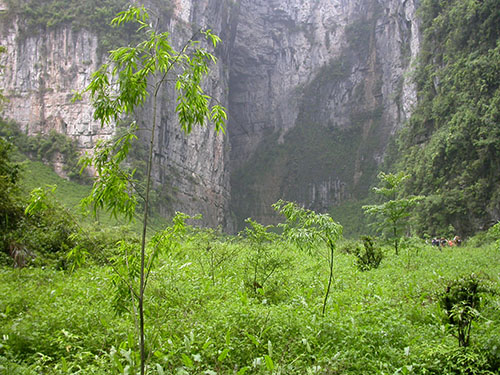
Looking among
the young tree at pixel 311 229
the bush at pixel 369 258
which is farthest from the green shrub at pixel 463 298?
the bush at pixel 369 258

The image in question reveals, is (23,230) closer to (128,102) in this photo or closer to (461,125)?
(128,102)

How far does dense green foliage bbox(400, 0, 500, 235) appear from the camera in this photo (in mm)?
20453

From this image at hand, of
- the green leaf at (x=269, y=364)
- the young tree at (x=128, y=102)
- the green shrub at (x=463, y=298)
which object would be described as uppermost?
the young tree at (x=128, y=102)

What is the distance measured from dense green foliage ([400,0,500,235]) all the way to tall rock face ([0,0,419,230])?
13.2m

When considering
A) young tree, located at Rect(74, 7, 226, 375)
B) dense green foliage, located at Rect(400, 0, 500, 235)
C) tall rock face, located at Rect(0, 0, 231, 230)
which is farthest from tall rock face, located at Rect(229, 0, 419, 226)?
young tree, located at Rect(74, 7, 226, 375)

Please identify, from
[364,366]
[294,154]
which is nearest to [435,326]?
[364,366]

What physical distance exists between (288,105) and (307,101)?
115 inches

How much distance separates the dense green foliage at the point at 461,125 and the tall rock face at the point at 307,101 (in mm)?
24123

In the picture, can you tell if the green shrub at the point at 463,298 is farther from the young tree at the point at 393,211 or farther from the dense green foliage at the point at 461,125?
the dense green foliage at the point at 461,125

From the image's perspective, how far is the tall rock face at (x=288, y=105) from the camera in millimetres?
43406

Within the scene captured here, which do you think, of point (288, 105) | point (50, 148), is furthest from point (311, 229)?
point (288, 105)

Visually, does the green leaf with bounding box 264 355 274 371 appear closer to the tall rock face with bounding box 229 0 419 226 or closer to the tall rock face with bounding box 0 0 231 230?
the tall rock face with bounding box 0 0 231 230

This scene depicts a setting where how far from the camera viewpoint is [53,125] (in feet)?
114

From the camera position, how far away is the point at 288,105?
193ft
